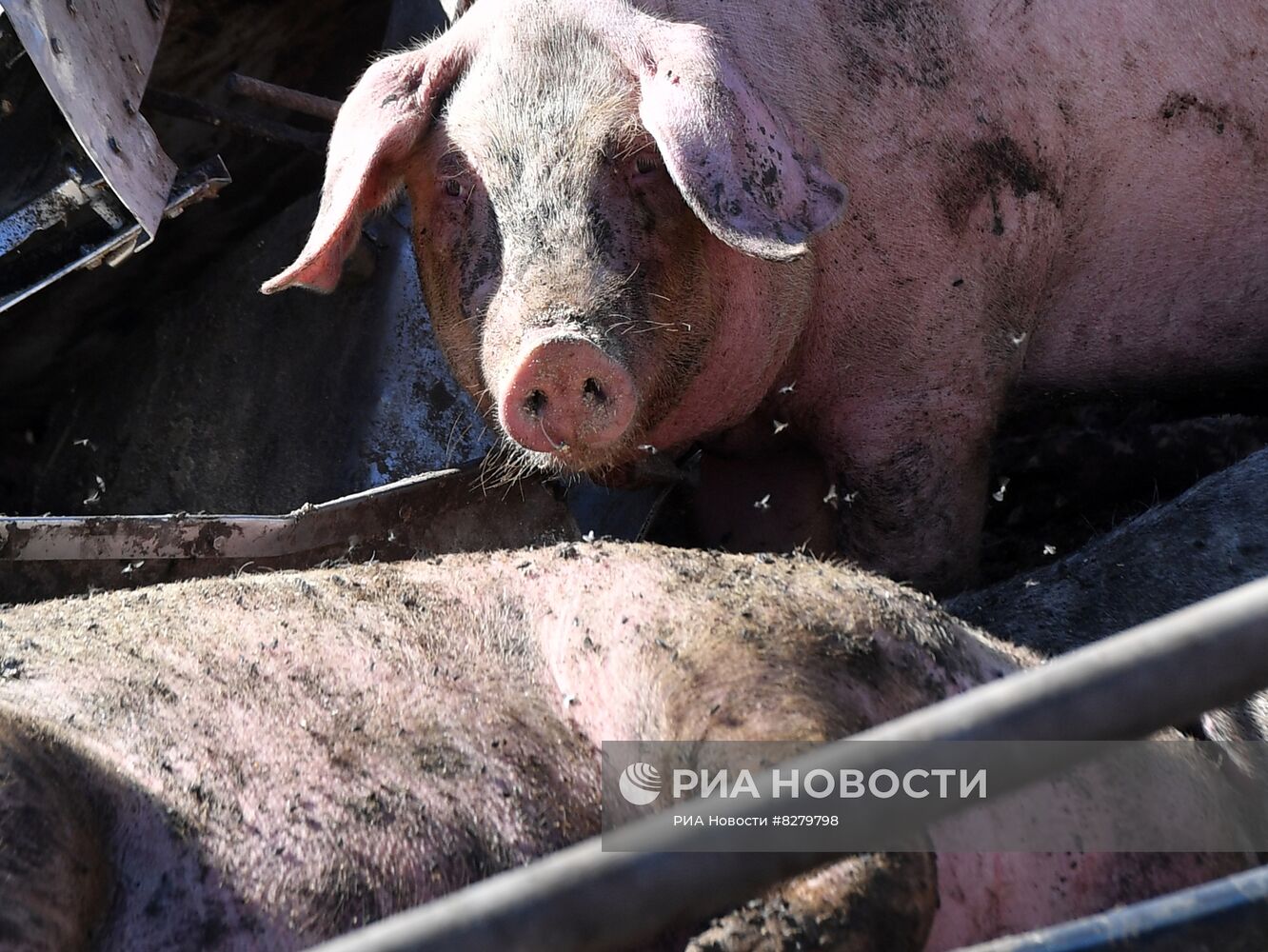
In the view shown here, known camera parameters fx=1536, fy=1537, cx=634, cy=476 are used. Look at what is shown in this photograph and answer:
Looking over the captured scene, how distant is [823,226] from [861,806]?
2333 millimetres

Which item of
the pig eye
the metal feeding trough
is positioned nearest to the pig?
the pig eye

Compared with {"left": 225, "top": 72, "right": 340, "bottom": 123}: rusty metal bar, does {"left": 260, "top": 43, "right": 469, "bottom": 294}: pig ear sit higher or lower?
higher

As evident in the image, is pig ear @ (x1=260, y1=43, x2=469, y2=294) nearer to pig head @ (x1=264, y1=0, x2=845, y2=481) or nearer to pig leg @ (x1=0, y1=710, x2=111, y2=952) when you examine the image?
pig head @ (x1=264, y1=0, x2=845, y2=481)

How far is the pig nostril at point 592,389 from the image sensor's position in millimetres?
3531

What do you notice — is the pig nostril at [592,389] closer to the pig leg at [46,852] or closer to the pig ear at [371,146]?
the pig ear at [371,146]

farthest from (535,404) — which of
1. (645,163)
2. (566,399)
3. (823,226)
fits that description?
(823,226)

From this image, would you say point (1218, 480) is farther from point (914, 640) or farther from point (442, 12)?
point (442, 12)

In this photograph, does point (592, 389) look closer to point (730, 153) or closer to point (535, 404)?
point (535, 404)

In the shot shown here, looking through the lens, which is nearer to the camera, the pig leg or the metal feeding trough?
the pig leg

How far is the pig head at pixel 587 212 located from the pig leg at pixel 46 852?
156 cm

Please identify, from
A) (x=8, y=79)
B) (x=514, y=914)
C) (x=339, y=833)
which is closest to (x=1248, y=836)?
(x=339, y=833)

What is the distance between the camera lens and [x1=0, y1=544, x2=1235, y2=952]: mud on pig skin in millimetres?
2098

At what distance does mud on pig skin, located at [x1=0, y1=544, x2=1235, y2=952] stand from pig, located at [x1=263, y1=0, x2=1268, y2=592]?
105cm

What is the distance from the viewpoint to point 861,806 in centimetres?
139
